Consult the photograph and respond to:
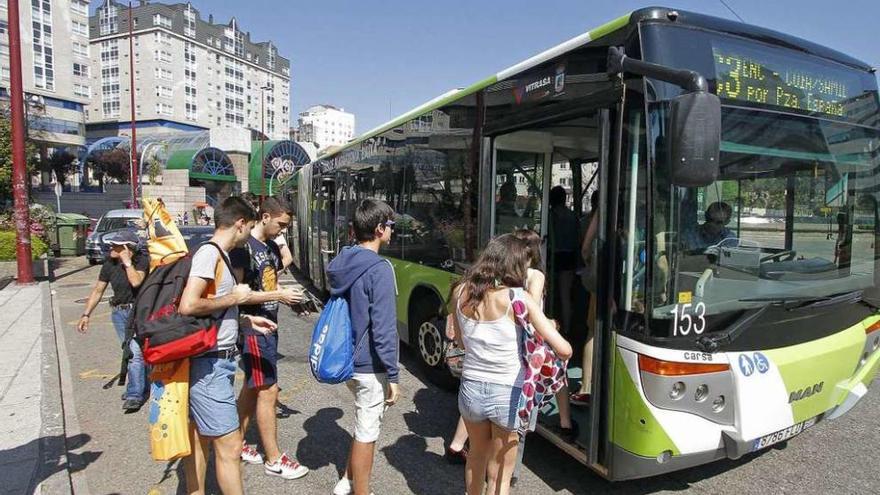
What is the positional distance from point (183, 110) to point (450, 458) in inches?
3926

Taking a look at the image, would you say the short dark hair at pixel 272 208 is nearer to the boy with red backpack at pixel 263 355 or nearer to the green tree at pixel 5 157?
the boy with red backpack at pixel 263 355

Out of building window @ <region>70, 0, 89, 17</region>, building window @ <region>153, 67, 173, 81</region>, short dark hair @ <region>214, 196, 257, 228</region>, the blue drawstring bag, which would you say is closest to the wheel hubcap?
the blue drawstring bag

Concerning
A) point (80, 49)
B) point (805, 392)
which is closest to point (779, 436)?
point (805, 392)

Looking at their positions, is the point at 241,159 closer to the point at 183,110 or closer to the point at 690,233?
the point at 183,110

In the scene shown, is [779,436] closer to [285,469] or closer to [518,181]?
[518,181]

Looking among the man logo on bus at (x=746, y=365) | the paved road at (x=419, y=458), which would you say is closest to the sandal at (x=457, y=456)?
the paved road at (x=419, y=458)

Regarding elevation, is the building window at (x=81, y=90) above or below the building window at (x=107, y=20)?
below

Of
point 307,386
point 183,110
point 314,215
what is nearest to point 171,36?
point 183,110

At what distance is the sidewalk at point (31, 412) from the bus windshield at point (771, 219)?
4222 mm

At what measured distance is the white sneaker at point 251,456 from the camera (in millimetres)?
4043

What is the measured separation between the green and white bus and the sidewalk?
142 inches

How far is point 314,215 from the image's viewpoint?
11859mm

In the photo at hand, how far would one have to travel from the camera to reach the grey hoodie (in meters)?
3.01

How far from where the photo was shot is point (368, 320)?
3.04 meters
